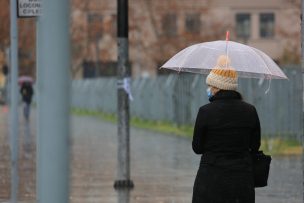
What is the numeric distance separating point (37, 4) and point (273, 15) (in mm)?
75054

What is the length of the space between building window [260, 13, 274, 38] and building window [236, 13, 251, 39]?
115 cm

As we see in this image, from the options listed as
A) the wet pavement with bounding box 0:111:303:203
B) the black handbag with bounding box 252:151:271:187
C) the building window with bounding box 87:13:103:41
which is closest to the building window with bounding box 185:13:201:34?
the building window with bounding box 87:13:103:41

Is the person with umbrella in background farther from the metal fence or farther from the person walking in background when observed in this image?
the person walking in background

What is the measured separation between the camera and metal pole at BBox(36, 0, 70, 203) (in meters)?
4.64

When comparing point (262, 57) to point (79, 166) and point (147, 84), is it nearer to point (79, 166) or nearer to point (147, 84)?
point (79, 166)

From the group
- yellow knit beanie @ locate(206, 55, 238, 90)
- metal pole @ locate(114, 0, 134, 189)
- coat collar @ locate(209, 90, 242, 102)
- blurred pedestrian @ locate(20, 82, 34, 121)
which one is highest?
yellow knit beanie @ locate(206, 55, 238, 90)

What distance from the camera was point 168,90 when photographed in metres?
38.0

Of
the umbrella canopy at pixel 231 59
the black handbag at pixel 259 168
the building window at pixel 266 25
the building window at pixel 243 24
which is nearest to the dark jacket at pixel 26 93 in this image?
the umbrella canopy at pixel 231 59

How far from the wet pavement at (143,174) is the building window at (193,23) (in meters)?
34.9

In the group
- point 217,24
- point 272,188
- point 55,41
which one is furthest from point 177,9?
point 55,41

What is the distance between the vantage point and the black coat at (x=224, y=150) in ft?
25.4

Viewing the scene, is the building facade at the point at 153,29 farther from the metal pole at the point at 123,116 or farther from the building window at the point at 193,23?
the metal pole at the point at 123,116

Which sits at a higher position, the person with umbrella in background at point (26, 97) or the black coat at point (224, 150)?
the black coat at point (224, 150)

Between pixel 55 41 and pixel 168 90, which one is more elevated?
pixel 55 41
